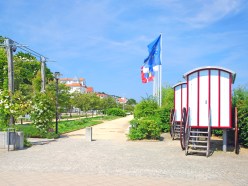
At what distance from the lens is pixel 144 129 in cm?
1570

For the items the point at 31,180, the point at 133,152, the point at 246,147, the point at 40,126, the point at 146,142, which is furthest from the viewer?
the point at 40,126

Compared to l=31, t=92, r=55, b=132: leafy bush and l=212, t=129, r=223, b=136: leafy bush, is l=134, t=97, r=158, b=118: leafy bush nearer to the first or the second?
l=212, t=129, r=223, b=136: leafy bush

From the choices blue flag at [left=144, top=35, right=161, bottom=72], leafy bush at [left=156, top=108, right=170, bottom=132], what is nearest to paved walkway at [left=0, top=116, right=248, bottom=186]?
leafy bush at [left=156, top=108, right=170, bottom=132]

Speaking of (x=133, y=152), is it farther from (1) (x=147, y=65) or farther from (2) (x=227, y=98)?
(1) (x=147, y=65)

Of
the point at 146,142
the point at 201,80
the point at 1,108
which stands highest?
the point at 201,80

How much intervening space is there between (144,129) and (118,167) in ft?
22.5

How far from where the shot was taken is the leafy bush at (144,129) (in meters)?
15.6

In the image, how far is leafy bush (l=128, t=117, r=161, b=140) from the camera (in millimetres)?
15609

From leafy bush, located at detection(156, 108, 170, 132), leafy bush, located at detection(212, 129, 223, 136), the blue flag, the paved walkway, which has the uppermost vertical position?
the blue flag

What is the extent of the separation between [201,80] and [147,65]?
13.8m

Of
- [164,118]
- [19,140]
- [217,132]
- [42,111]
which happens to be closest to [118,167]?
[19,140]

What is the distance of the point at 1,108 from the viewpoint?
13609 millimetres

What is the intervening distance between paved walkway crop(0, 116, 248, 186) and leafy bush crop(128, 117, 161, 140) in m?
2.84

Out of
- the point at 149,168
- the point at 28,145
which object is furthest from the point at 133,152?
the point at 28,145
